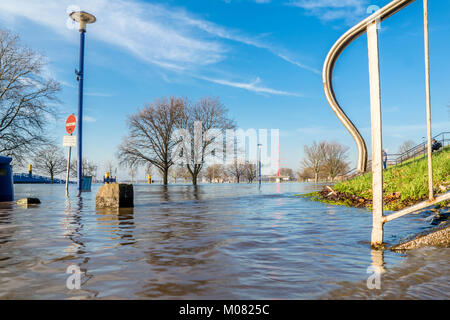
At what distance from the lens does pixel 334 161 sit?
75125mm

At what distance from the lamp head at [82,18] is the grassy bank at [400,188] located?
16.9m

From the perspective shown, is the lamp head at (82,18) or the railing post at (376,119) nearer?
the railing post at (376,119)

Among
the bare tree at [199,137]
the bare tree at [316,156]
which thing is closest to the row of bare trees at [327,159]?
the bare tree at [316,156]

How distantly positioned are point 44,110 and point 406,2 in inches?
860

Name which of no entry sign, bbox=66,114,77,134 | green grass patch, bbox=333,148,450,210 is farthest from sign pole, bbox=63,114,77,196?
green grass patch, bbox=333,148,450,210

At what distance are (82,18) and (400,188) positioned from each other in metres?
19.5

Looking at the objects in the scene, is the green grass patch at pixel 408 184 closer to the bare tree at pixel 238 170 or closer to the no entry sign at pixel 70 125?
the no entry sign at pixel 70 125

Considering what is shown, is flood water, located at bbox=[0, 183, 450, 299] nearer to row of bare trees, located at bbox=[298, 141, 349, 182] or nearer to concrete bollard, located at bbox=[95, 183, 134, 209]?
concrete bollard, located at bbox=[95, 183, 134, 209]

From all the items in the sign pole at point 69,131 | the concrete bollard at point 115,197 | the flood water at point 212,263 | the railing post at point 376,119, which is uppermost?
the sign pole at point 69,131

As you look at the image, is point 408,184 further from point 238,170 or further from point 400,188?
point 238,170

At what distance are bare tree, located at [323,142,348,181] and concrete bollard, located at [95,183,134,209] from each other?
68970 mm

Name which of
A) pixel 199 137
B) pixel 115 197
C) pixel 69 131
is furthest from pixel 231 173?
pixel 115 197

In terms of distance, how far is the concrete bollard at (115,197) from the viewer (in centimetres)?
907
